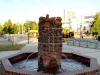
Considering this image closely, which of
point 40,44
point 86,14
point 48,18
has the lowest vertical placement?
point 40,44

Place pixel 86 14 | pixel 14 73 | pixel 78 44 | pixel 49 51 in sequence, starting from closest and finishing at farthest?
pixel 14 73 → pixel 49 51 → pixel 78 44 → pixel 86 14

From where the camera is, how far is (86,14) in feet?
326

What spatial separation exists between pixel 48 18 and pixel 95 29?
3987 centimetres

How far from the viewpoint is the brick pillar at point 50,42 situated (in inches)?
251

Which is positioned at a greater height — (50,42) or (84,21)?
(84,21)

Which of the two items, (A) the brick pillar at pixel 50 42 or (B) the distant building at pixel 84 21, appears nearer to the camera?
(A) the brick pillar at pixel 50 42

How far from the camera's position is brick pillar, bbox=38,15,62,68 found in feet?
20.9

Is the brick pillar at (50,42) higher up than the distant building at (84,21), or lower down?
lower down

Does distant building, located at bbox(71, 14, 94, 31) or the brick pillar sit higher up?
distant building, located at bbox(71, 14, 94, 31)

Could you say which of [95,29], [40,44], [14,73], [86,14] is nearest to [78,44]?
[40,44]

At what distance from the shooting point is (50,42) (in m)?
6.37

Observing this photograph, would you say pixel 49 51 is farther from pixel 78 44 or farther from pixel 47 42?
pixel 78 44

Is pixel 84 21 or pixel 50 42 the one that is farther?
pixel 84 21

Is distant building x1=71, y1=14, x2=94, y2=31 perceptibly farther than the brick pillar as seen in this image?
Yes
